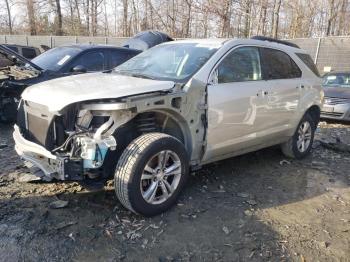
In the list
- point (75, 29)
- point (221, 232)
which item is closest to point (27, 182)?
point (221, 232)

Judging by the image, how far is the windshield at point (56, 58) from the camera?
24.2ft

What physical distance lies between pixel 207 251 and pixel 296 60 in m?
3.64

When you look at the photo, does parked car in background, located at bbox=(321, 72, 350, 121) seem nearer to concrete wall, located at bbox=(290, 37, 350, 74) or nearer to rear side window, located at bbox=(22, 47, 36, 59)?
concrete wall, located at bbox=(290, 37, 350, 74)

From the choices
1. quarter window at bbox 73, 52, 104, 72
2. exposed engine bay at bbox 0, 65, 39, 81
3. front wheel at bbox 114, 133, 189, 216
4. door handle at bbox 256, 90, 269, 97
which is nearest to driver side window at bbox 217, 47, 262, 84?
door handle at bbox 256, 90, 269, 97

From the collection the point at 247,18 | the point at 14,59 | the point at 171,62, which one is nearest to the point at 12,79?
the point at 14,59

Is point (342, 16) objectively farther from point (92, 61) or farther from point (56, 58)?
point (56, 58)

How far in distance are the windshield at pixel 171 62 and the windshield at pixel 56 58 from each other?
8.75ft

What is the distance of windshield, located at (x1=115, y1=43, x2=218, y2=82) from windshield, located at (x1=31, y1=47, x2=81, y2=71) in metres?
2.67

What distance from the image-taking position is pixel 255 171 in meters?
5.57

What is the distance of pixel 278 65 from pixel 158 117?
2251 millimetres

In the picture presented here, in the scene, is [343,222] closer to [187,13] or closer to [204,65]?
[204,65]

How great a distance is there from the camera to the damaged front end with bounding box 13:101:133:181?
3.51 metres

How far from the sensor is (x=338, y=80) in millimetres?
11188

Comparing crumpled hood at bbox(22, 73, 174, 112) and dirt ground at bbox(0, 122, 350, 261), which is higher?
crumpled hood at bbox(22, 73, 174, 112)
